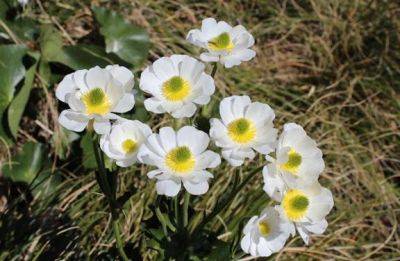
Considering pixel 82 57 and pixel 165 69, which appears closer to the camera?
pixel 165 69

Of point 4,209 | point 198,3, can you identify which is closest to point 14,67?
point 4,209

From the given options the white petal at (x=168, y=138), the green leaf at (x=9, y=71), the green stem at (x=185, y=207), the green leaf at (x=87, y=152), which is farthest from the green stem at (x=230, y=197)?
the green leaf at (x=9, y=71)

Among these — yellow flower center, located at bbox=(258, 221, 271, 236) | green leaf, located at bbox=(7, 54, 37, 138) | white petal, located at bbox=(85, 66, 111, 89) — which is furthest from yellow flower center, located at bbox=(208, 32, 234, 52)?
green leaf, located at bbox=(7, 54, 37, 138)

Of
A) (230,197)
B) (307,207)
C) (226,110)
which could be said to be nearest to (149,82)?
(226,110)

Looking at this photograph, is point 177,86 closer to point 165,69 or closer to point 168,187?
point 165,69

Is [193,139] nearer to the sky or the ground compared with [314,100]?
nearer to the sky

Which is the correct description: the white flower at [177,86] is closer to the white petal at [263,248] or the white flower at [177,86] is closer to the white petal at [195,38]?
the white petal at [195,38]

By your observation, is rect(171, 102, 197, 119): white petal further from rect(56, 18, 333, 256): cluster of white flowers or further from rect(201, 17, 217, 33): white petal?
rect(201, 17, 217, 33): white petal

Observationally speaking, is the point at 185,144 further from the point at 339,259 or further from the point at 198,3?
the point at 198,3

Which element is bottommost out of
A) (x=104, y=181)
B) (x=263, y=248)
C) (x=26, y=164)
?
(x=26, y=164)
